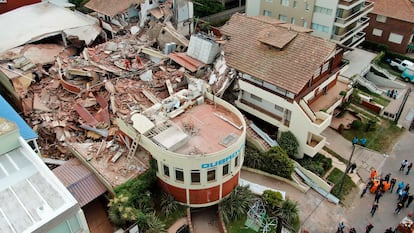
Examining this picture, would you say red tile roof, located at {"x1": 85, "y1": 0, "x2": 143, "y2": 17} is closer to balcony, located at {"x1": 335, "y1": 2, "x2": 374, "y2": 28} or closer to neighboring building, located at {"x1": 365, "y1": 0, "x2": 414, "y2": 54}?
balcony, located at {"x1": 335, "y1": 2, "x2": 374, "y2": 28}

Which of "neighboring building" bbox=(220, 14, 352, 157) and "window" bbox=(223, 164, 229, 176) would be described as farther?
"neighboring building" bbox=(220, 14, 352, 157)

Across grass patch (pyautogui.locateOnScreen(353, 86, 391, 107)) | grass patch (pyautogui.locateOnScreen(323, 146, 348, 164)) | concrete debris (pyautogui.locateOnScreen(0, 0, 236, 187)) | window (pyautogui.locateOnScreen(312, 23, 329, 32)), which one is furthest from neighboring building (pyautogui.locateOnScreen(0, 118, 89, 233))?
window (pyautogui.locateOnScreen(312, 23, 329, 32))

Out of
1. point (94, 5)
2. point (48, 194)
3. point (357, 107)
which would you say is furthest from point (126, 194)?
point (94, 5)

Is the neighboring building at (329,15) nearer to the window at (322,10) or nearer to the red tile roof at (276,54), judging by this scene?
the window at (322,10)

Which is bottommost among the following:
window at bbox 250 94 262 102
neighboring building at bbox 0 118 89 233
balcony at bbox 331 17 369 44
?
window at bbox 250 94 262 102

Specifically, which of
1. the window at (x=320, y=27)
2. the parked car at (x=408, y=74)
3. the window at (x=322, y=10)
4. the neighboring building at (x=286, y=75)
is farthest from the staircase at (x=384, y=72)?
the neighboring building at (x=286, y=75)

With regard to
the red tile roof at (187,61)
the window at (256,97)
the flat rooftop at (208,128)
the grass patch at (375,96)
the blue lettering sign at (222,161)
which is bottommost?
the grass patch at (375,96)

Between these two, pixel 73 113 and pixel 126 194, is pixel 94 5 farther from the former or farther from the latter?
pixel 126 194
